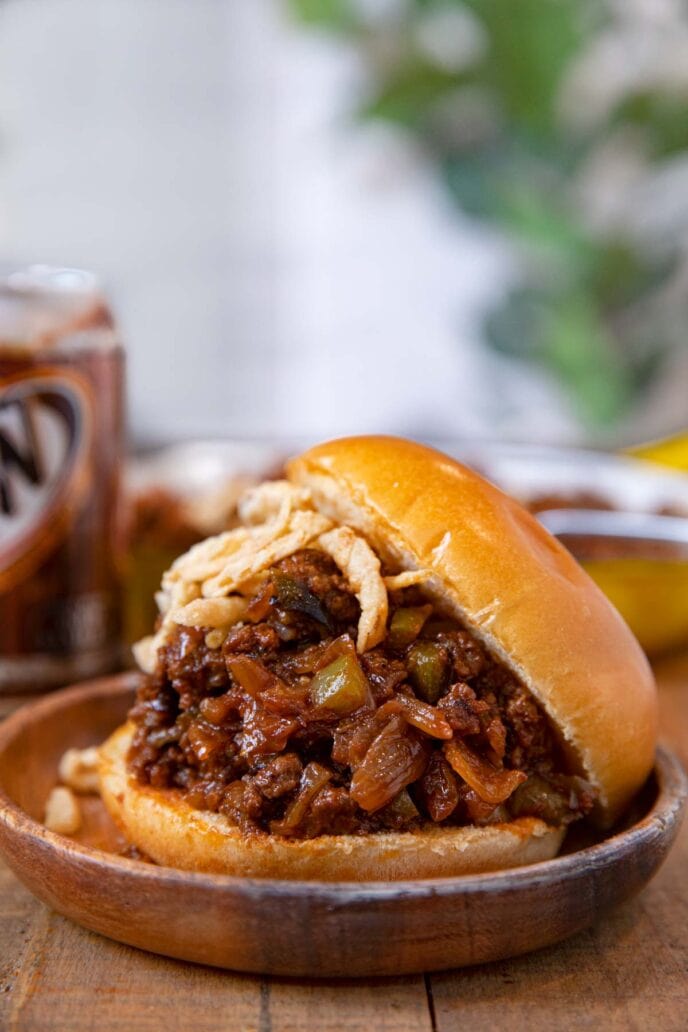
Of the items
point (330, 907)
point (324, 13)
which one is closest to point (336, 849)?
point (330, 907)

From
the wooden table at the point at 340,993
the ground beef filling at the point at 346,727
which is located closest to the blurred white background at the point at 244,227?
the ground beef filling at the point at 346,727

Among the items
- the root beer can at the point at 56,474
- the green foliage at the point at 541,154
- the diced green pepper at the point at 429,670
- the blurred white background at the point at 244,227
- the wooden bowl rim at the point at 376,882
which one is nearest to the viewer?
the wooden bowl rim at the point at 376,882

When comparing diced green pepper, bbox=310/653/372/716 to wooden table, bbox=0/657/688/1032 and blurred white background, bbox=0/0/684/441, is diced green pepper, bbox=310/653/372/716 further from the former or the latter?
blurred white background, bbox=0/0/684/441

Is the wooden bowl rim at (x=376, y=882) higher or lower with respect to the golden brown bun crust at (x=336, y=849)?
higher

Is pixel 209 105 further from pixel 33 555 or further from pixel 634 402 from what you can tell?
pixel 33 555

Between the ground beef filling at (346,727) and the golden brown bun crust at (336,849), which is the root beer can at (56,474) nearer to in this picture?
the ground beef filling at (346,727)

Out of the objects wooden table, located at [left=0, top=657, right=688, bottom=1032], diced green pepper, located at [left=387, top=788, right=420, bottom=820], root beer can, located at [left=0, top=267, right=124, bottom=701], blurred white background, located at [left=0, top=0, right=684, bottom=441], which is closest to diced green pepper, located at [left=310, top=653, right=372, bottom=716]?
diced green pepper, located at [left=387, top=788, right=420, bottom=820]
